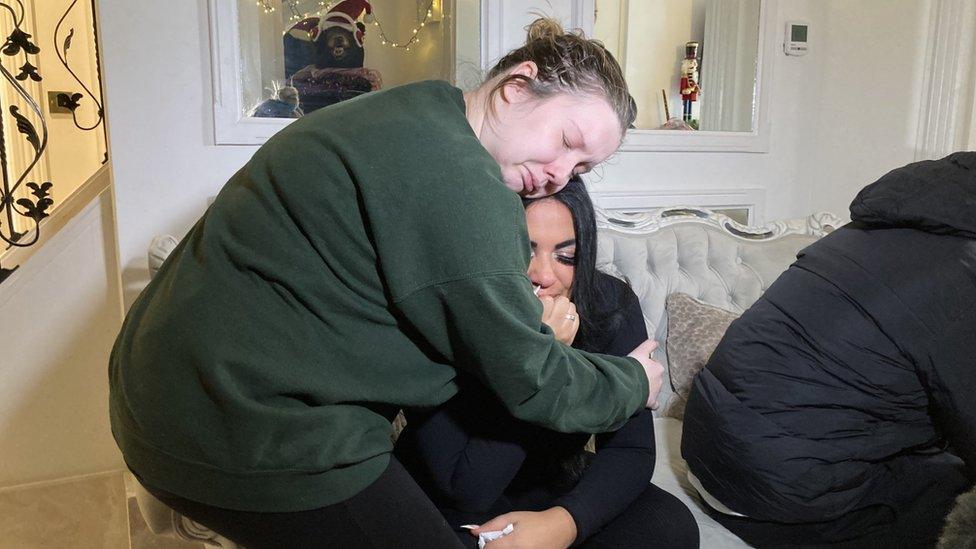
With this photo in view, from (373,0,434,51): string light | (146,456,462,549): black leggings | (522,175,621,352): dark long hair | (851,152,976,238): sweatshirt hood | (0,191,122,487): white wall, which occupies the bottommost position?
(0,191,122,487): white wall

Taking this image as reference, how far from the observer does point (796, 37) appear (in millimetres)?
2807

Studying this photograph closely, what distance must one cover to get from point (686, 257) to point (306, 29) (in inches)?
52.7

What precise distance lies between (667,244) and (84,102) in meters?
3.54

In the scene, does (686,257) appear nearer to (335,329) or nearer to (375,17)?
(375,17)

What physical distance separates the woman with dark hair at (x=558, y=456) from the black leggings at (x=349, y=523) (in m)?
0.19

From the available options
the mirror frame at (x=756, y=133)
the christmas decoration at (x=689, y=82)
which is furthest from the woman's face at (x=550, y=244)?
the christmas decoration at (x=689, y=82)

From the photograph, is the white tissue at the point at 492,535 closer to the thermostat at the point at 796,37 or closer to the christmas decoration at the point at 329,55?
the christmas decoration at the point at 329,55

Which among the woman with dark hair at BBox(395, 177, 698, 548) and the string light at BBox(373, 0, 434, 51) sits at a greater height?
the string light at BBox(373, 0, 434, 51)

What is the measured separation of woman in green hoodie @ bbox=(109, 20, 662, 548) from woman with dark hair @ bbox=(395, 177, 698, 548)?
181 millimetres

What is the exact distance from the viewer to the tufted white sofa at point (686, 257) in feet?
6.52

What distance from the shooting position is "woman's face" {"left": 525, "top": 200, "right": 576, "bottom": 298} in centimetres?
138

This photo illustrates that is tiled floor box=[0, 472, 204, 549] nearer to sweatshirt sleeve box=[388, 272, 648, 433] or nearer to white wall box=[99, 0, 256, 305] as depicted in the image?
white wall box=[99, 0, 256, 305]

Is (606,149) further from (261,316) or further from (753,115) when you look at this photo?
(753,115)

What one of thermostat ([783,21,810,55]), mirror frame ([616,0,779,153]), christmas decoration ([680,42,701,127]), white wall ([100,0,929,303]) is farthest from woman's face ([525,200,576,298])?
thermostat ([783,21,810,55])
